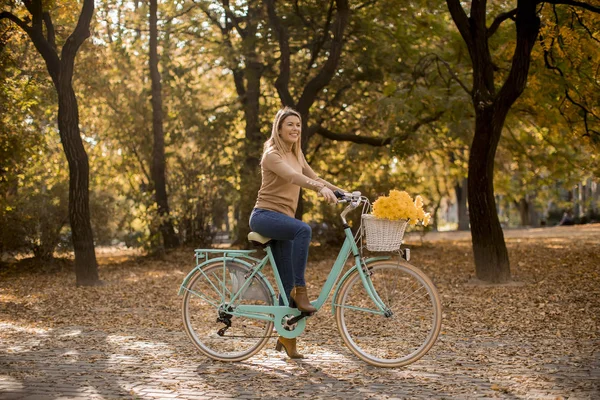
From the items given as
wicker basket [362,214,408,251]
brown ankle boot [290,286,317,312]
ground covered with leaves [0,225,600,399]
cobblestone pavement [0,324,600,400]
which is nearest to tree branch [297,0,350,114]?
ground covered with leaves [0,225,600,399]

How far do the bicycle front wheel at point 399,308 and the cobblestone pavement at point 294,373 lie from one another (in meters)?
0.15

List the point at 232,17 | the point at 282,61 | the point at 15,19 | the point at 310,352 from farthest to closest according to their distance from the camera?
the point at 232,17, the point at 282,61, the point at 15,19, the point at 310,352

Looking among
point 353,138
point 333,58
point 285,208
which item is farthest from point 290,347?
point 353,138

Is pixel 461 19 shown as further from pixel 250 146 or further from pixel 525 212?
pixel 525 212

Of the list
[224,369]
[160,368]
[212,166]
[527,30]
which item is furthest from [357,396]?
[212,166]

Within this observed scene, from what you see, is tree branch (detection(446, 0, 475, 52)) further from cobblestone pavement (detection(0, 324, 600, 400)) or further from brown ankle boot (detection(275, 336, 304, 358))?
brown ankle boot (detection(275, 336, 304, 358))

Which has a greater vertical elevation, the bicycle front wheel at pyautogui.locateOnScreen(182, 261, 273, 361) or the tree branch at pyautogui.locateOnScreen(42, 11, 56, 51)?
the tree branch at pyautogui.locateOnScreen(42, 11, 56, 51)

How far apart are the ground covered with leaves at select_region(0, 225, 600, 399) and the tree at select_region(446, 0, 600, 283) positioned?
0.53 meters

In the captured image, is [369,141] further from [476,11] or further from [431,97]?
[476,11]

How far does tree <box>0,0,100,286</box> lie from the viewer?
12570 mm

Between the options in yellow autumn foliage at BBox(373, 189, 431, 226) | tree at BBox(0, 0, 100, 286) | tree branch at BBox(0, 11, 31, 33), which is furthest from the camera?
tree at BBox(0, 0, 100, 286)

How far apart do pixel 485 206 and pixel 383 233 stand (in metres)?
6.58

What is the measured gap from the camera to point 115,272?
16219mm

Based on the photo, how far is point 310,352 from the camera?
6.62 meters
